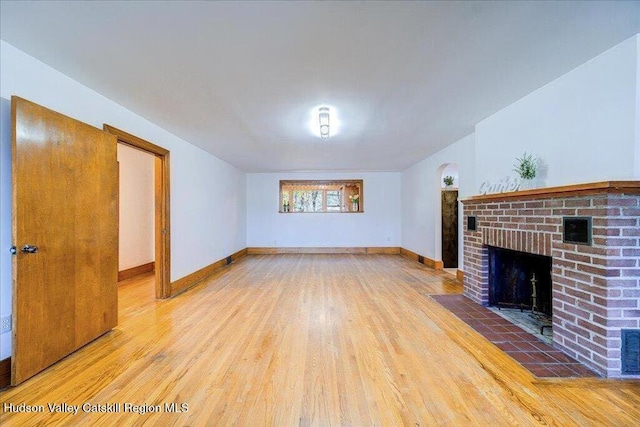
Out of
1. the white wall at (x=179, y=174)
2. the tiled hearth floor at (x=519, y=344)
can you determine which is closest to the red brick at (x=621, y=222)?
the tiled hearth floor at (x=519, y=344)

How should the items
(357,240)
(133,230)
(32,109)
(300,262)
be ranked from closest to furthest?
(32,109) → (133,230) → (300,262) → (357,240)

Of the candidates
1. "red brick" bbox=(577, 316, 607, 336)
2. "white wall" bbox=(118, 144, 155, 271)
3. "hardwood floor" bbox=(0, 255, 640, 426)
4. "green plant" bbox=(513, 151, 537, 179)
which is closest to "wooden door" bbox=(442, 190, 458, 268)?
"hardwood floor" bbox=(0, 255, 640, 426)

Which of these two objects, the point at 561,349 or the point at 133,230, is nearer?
the point at 561,349

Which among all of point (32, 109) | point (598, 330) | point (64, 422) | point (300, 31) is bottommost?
point (64, 422)

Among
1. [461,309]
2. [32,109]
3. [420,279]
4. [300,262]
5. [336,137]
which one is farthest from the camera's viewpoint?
[300,262]

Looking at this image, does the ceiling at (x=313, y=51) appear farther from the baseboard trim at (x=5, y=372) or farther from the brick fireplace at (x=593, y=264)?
the baseboard trim at (x=5, y=372)

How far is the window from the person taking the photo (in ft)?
26.3

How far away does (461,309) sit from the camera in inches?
130

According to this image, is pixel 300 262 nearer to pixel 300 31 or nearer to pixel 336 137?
pixel 336 137

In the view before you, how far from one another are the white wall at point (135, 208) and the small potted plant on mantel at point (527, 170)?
5.73 m

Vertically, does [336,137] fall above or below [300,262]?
above

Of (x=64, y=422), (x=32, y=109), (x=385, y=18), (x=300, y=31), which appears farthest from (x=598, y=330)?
(x=32, y=109)

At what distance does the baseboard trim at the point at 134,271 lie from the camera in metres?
4.93

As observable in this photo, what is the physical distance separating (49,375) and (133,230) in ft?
12.3
